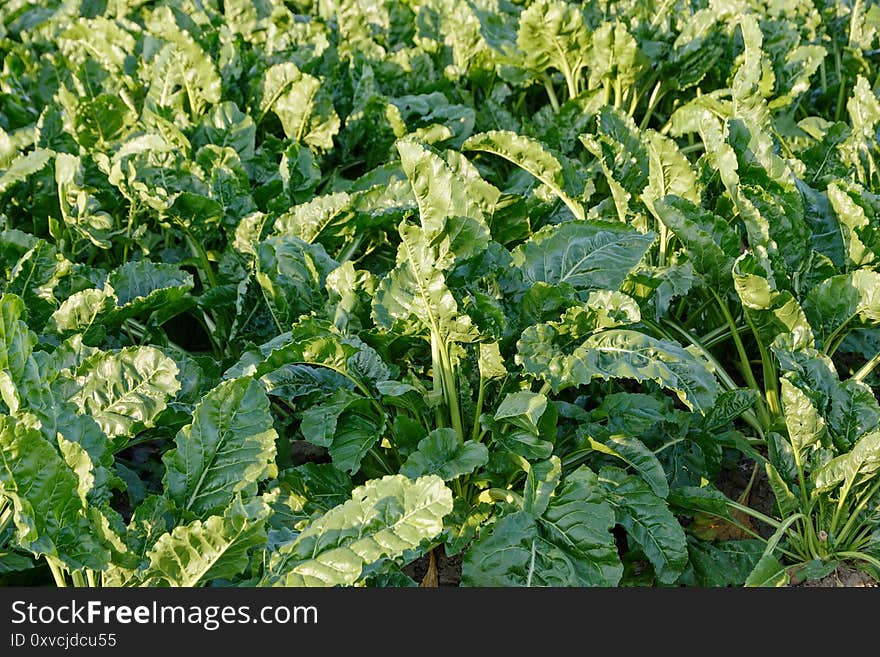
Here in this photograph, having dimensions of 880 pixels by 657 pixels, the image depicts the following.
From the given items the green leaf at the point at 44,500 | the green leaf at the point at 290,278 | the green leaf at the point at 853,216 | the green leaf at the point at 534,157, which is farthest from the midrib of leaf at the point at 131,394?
the green leaf at the point at 853,216

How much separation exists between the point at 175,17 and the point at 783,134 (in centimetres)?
261

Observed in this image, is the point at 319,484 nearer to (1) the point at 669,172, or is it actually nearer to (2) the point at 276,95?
(1) the point at 669,172

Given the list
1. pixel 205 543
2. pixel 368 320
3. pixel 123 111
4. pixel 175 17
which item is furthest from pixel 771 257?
pixel 175 17

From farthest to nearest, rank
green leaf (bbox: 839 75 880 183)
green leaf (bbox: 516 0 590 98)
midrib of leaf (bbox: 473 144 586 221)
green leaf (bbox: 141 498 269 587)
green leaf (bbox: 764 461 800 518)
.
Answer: green leaf (bbox: 516 0 590 98) < green leaf (bbox: 839 75 880 183) < midrib of leaf (bbox: 473 144 586 221) < green leaf (bbox: 764 461 800 518) < green leaf (bbox: 141 498 269 587)

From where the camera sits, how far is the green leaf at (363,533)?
2.05 metres

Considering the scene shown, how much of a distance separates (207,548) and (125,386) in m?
0.61

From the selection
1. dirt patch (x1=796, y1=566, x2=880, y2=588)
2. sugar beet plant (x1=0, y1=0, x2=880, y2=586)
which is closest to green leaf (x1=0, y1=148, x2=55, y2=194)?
sugar beet plant (x1=0, y1=0, x2=880, y2=586)

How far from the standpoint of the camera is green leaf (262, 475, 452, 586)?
2053mm

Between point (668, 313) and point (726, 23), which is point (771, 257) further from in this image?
point (726, 23)

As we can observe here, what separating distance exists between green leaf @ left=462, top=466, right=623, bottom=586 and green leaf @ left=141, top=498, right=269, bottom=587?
57 centimetres

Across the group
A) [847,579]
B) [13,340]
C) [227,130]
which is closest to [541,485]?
[847,579]

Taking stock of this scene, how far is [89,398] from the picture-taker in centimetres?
→ 248

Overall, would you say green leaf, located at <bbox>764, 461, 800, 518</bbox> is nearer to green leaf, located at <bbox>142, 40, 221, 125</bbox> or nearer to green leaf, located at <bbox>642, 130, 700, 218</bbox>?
green leaf, located at <bbox>642, 130, 700, 218</bbox>

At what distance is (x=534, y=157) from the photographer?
3.29 m
